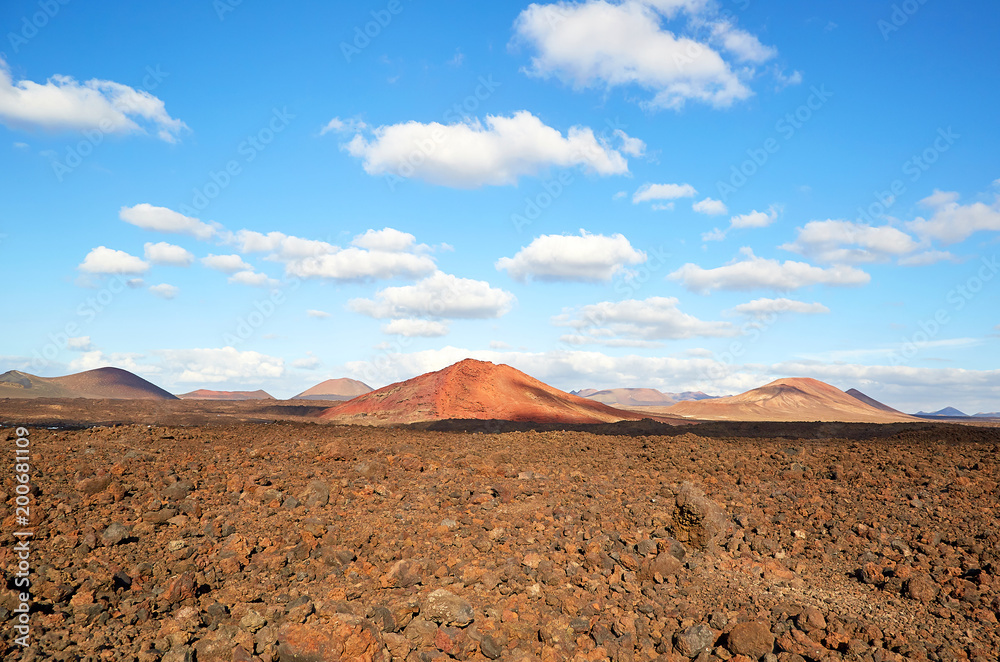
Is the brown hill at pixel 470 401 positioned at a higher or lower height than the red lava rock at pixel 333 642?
higher

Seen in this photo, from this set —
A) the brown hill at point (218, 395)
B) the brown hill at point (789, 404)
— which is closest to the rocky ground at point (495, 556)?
the brown hill at point (789, 404)

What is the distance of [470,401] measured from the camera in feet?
147

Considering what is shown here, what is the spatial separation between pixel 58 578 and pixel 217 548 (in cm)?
170

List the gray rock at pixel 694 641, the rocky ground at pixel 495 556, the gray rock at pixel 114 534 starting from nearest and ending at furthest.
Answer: the rocky ground at pixel 495 556 → the gray rock at pixel 694 641 → the gray rock at pixel 114 534

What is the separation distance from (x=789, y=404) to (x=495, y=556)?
12203cm

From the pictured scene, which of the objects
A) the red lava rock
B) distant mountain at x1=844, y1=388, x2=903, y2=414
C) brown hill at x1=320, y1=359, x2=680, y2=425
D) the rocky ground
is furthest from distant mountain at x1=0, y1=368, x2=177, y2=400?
distant mountain at x1=844, y1=388, x2=903, y2=414

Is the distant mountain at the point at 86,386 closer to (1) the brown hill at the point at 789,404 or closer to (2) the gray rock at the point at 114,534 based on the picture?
(2) the gray rock at the point at 114,534

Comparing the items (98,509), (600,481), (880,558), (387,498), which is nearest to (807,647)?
(880,558)

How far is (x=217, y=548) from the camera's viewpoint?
7.64m

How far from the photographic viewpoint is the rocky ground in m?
6.16

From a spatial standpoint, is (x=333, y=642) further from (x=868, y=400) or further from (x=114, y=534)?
(x=868, y=400)

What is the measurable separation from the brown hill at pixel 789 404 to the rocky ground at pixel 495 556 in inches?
3710

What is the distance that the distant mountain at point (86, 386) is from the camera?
9775 centimetres

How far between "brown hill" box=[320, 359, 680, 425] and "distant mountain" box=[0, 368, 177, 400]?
74774mm
